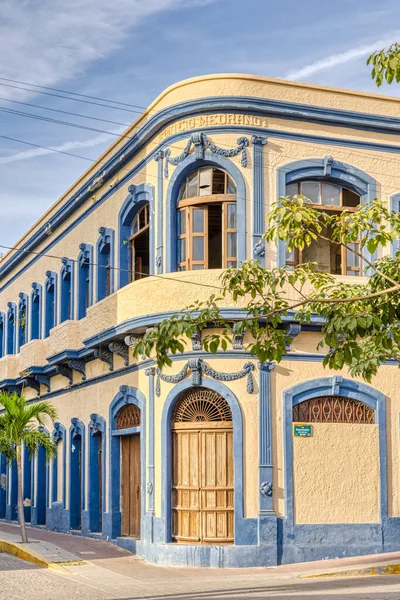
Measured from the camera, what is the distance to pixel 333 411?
18391 mm

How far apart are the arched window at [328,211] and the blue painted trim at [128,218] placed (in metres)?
2.78

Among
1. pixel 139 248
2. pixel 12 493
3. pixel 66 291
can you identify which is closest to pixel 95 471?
pixel 139 248

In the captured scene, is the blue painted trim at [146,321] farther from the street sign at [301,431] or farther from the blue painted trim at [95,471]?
the blue painted trim at [95,471]

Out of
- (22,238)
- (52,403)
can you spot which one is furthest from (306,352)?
(22,238)

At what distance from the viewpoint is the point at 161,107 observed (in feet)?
63.1

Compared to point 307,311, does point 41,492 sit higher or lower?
lower

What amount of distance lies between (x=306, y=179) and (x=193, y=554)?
7293 millimetres

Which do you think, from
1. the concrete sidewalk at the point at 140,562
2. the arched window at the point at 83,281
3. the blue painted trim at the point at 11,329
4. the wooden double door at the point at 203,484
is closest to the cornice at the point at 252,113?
the arched window at the point at 83,281

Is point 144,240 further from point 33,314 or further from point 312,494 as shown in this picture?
point 33,314

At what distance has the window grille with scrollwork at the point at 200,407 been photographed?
1800cm

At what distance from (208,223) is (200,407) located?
3.46 m

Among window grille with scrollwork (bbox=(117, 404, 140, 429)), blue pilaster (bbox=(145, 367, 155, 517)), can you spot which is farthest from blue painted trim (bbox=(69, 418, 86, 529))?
blue pilaster (bbox=(145, 367, 155, 517))

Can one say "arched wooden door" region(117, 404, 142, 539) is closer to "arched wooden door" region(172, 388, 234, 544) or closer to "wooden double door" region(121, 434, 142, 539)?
"wooden double door" region(121, 434, 142, 539)

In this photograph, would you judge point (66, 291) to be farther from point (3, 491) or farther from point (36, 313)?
point (3, 491)
